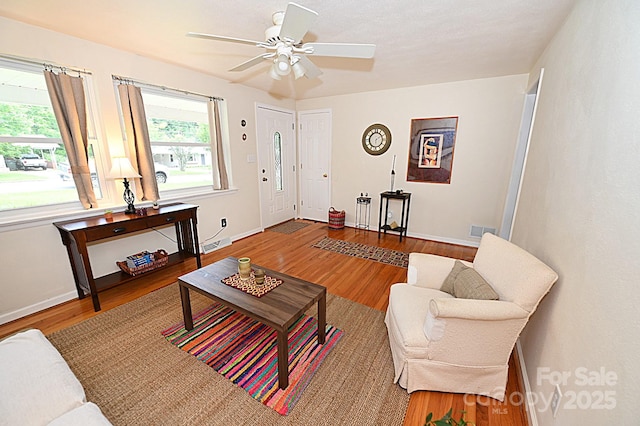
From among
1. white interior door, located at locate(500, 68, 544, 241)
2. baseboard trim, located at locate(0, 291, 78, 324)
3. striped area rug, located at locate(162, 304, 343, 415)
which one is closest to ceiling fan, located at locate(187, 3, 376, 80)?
striped area rug, located at locate(162, 304, 343, 415)

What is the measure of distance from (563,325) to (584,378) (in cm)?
30

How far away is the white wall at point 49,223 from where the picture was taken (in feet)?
6.86

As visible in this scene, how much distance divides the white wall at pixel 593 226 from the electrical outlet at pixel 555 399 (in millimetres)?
41

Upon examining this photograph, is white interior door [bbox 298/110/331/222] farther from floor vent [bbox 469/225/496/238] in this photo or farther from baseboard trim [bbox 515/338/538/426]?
baseboard trim [bbox 515/338/538/426]

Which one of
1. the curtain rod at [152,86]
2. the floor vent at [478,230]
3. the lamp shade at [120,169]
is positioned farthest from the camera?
the floor vent at [478,230]

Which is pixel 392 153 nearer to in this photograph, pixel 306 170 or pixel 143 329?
pixel 306 170

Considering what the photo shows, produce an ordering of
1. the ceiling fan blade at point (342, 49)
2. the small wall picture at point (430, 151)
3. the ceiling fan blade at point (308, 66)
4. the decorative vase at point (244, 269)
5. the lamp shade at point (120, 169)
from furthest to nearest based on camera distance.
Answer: the small wall picture at point (430, 151) → the lamp shade at point (120, 169) → the ceiling fan blade at point (308, 66) → the decorative vase at point (244, 269) → the ceiling fan blade at point (342, 49)

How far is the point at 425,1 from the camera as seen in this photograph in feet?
5.61

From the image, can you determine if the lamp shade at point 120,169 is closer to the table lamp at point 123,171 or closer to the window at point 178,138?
the table lamp at point 123,171

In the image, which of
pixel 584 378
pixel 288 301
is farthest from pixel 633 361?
pixel 288 301

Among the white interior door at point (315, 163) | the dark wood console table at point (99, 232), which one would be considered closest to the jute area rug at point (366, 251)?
the white interior door at point (315, 163)

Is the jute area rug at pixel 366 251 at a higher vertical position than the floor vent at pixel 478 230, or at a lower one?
lower

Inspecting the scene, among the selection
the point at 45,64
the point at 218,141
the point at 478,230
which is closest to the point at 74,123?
the point at 45,64

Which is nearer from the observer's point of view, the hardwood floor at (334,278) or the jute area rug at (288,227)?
the hardwood floor at (334,278)
